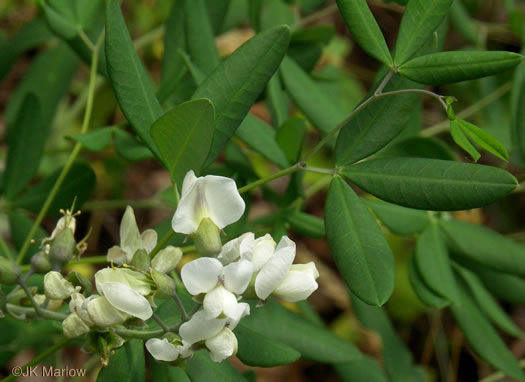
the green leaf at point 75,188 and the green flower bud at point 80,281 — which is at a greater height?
the green flower bud at point 80,281

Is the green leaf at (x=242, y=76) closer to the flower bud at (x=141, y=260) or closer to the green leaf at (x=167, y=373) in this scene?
the flower bud at (x=141, y=260)

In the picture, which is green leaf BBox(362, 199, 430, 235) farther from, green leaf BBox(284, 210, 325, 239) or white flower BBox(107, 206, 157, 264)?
white flower BBox(107, 206, 157, 264)

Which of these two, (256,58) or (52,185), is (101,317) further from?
(52,185)

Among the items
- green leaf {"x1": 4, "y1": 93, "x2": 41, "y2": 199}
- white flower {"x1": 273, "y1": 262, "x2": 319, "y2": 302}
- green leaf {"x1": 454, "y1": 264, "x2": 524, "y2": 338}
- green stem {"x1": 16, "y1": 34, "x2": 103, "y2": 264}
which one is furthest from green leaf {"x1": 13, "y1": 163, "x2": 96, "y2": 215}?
green leaf {"x1": 454, "y1": 264, "x2": 524, "y2": 338}

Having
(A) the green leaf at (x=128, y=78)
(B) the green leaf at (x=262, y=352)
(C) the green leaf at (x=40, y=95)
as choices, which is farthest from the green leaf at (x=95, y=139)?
(B) the green leaf at (x=262, y=352)

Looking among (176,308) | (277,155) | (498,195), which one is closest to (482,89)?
(277,155)

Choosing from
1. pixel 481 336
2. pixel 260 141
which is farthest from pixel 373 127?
pixel 481 336
